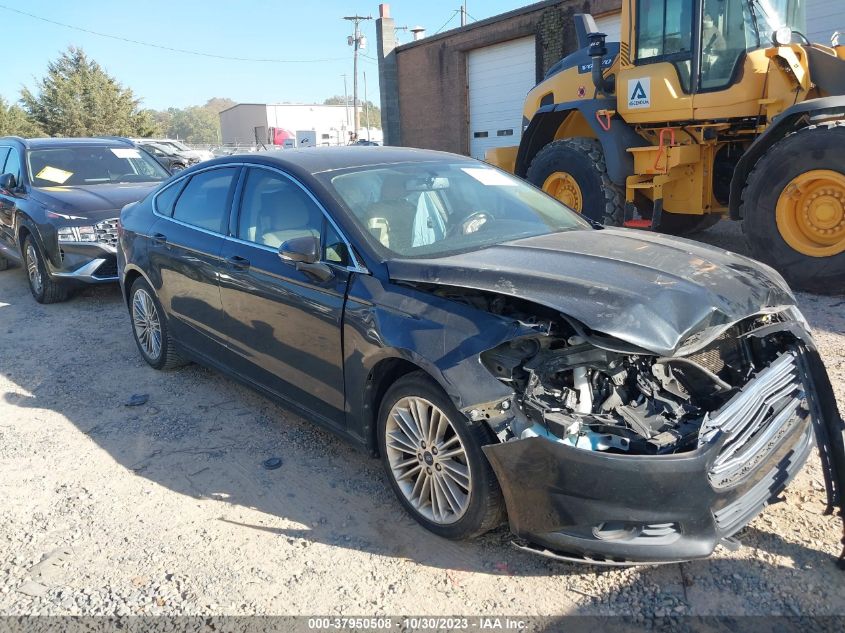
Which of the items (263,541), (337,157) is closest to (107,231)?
(337,157)

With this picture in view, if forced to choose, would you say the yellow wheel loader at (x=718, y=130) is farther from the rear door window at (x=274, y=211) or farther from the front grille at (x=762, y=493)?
the rear door window at (x=274, y=211)

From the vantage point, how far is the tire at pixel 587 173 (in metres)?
7.45

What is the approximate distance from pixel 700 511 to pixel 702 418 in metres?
0.38

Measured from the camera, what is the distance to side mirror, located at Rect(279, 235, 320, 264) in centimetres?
325

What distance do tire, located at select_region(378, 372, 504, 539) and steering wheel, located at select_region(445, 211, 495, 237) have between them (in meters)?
1.01

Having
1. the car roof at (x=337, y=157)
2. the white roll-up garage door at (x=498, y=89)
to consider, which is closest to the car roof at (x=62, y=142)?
the car roof at (x=337, y=157)

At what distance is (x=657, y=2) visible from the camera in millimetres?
6879

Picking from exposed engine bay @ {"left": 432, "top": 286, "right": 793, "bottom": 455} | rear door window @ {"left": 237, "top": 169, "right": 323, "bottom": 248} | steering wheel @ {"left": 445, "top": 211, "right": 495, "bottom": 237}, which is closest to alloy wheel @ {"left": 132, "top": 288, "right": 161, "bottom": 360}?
rear door window @ {"left": 237, "top": 169, "right": 323, "bottom": 248}

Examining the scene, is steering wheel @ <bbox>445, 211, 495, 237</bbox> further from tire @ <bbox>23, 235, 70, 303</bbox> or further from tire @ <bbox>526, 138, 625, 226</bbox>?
tire @ <bbox>23, 235, 70, 303</bbox>

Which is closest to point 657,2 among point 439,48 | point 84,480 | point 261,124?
point 84,480

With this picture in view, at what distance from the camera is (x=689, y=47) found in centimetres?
673

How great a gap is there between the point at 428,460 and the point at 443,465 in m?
0.10

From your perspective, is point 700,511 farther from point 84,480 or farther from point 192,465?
point 84,480

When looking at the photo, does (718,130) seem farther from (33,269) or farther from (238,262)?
(33,269)
